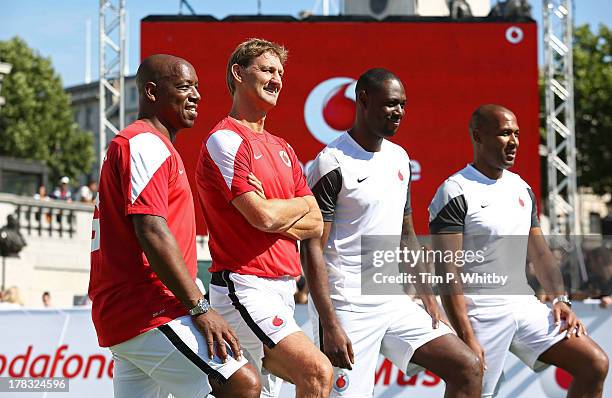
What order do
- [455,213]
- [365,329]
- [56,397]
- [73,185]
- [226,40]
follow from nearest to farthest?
1. [365,329]
2. [455,213]
3. [56,397]
4. [226,40]
5. [73,185]

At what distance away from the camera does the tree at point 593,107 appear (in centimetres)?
4584

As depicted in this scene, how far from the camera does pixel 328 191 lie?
6117 mm

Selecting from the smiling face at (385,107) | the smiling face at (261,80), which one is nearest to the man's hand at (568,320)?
the smiling face at (385,107)

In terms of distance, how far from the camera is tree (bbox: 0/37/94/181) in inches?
2239

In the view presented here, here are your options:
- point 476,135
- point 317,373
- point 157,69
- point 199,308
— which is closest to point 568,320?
point 476,135

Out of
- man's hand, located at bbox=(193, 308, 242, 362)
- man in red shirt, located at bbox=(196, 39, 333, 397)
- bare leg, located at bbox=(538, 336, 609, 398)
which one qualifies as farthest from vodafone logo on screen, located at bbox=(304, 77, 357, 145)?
man's hand, located at bbox=(193, 308, 242, 362)

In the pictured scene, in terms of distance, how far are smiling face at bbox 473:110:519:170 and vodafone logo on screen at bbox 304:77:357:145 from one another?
383 inches

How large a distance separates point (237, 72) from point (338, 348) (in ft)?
4.99

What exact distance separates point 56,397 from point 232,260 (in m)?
4.28

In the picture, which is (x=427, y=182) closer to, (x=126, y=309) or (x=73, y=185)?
(x=126, y=309)

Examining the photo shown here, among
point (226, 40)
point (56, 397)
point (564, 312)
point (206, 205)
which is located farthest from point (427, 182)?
point (206, 205)

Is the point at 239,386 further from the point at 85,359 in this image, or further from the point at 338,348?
the point at 85,359

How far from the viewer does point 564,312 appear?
22.1 ft

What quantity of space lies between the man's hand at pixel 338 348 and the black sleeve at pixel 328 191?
0.70 meters
